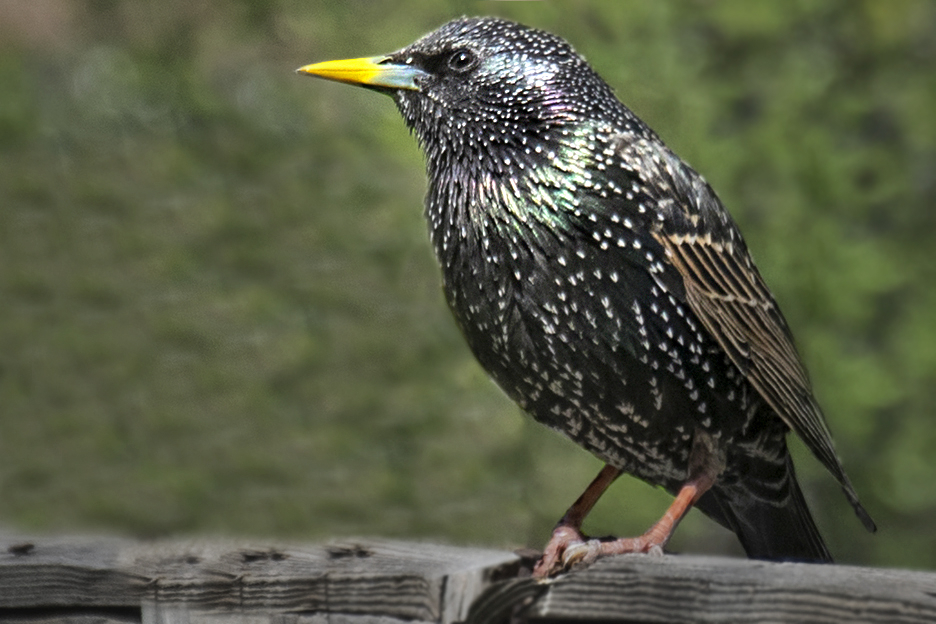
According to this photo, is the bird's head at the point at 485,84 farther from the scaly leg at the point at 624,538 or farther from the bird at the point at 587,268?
the scaly leg at the point at 624,538

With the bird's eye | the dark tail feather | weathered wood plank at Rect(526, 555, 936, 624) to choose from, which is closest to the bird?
the bird's eye

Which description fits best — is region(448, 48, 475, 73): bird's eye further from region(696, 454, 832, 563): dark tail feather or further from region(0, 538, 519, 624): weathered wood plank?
region(696, 454, 832, 563): dark tail feather

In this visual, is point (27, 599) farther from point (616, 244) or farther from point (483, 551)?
point (616, 244)

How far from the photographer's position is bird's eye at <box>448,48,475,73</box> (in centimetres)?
230

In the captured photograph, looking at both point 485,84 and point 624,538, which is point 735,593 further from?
point 485,84

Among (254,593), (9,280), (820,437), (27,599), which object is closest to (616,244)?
(820,437)

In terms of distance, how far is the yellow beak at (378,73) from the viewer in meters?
2.24

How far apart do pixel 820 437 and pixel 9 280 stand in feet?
9.76

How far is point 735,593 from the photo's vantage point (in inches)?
62.9

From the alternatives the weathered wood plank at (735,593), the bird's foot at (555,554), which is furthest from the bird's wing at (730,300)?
the weathered wood plank at (735,593)

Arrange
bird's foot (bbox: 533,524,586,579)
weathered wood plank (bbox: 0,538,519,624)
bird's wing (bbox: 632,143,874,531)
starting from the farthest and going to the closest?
bird's wing (bbox: 632,143,874,531)
bird's foot (bbox: 533,524,586,579)
weathered wood plank (bbox: 0,538,519,624)

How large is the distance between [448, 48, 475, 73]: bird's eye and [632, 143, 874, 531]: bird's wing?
1.42ft

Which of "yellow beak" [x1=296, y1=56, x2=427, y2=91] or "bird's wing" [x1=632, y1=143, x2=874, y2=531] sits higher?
"yellow beak" [x1=296, y1=56, x2=427, y2=91]

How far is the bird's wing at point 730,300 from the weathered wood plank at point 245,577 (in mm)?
743
